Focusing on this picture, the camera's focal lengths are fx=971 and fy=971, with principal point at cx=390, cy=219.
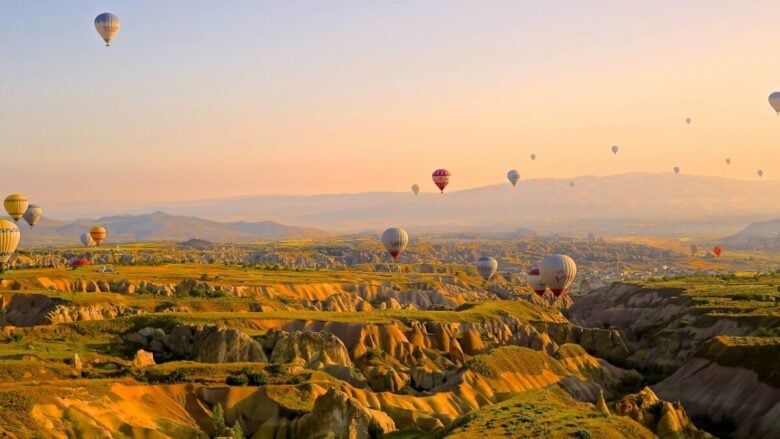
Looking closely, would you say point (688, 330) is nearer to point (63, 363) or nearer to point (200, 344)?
point (200, 344)

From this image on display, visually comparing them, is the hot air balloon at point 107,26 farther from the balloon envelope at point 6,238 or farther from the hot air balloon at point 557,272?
the hot air balloon at point 557,272

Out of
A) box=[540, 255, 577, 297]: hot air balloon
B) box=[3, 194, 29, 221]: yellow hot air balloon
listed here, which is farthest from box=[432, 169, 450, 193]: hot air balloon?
box=[3, 194, 29, 221]: yellow hot air balloon

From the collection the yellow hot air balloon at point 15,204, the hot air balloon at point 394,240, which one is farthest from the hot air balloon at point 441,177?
the yellow hot air balloon at point 15,204

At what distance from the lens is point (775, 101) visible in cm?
16800

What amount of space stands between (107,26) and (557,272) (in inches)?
2912

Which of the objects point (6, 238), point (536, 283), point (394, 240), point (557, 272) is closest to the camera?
point (6, 238)

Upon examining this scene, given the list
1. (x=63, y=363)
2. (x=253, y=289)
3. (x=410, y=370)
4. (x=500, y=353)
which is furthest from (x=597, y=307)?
(x=63, y=363)

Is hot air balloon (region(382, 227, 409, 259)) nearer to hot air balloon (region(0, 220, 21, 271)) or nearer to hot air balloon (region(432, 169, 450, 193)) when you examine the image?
hot air balloon (region(432, 169, 450, 193))

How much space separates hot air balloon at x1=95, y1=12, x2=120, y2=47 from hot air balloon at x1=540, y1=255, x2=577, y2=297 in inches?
2795

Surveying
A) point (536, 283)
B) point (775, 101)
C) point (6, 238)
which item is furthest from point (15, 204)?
point (775, 101)

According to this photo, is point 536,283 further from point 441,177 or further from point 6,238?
point 6,238

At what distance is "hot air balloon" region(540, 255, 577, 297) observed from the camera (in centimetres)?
13425

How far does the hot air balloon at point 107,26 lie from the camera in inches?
5576

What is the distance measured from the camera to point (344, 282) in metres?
172
